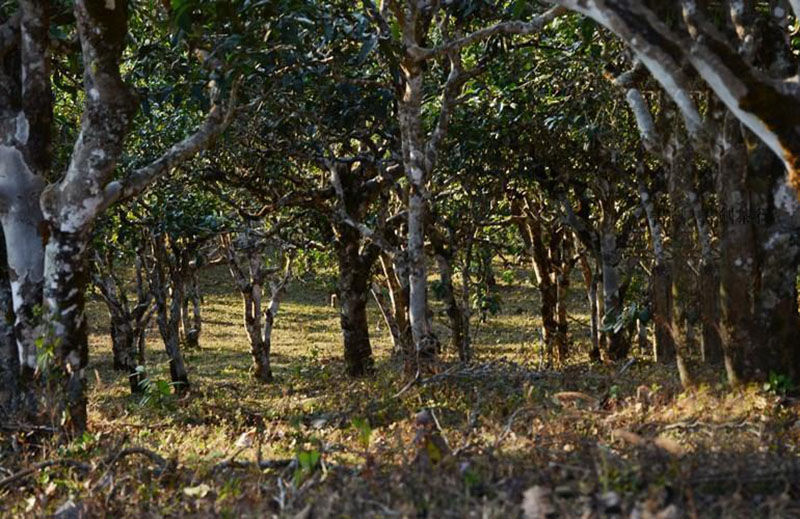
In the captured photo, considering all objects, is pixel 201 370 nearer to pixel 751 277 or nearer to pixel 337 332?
pixel 337 332

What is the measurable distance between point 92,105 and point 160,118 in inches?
275

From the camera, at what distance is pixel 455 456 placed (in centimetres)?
568

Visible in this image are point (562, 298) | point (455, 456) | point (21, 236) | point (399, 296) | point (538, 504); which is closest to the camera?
→ point (538, 504)

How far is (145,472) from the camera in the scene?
6324 millimetres

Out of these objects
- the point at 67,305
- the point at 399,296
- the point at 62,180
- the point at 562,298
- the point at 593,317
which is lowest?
the point at 593,317

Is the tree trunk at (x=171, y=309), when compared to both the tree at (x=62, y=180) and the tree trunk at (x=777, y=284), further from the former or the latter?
the tree trunk at (x=777, y=284)

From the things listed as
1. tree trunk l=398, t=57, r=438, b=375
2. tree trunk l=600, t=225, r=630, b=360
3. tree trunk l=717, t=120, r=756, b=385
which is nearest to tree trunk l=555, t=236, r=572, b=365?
tree trunk l=600, t=225, r=630, b=360

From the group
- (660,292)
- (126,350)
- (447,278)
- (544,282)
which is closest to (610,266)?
(544,282)

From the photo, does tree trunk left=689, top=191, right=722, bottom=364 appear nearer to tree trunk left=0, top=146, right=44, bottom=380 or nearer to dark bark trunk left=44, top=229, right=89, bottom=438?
dark bark trunk left=44, top=229, right=89, bottom=438

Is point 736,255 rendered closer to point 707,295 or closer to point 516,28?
point 707,295

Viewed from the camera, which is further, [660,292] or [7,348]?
[660,292]

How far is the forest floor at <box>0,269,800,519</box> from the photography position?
4.82 meters

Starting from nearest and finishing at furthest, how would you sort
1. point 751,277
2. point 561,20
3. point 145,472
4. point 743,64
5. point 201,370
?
point 743,64
point 145,472
point 751,277
point 561,20
point 201,370

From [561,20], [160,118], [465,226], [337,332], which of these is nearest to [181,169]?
[160,118]
